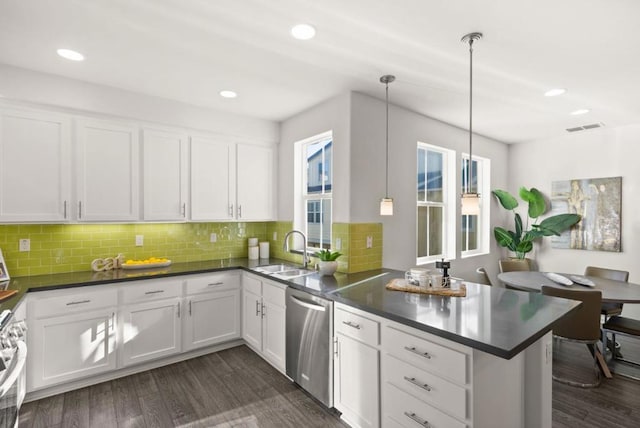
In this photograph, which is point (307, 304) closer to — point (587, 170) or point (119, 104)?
point (119, 104)

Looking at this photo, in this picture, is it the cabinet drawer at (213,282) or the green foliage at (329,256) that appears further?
the cabinet drawer at (213,282)

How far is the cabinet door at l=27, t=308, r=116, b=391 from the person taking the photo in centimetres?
242

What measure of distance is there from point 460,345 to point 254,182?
9.73 ft

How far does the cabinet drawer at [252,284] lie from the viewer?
3.16 m

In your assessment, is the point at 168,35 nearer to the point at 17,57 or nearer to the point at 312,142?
the point at 17,57

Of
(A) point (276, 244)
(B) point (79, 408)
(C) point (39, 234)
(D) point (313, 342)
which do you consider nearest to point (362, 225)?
(D) point (313, 342)

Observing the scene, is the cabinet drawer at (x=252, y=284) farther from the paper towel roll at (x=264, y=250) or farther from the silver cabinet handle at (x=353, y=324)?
the silver cabinet handle at (x=353, y=324)

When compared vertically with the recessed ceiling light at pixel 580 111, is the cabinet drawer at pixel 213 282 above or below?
below

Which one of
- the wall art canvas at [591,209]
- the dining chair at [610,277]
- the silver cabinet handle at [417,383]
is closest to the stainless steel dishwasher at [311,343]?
the silver cabinet handle at [417,383]

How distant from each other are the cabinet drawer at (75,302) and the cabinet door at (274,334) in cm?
131

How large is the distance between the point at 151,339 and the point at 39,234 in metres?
1.38

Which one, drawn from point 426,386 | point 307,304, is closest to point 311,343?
point 307,304

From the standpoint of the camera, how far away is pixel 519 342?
1408 mm

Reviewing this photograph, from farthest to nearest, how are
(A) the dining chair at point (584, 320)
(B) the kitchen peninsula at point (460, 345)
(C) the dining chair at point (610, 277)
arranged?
(C) the dining chair at point (610, 277) < (A) the dining chair at point (584, 320) < (B) the kitchen peninsula at point (460, 345)
